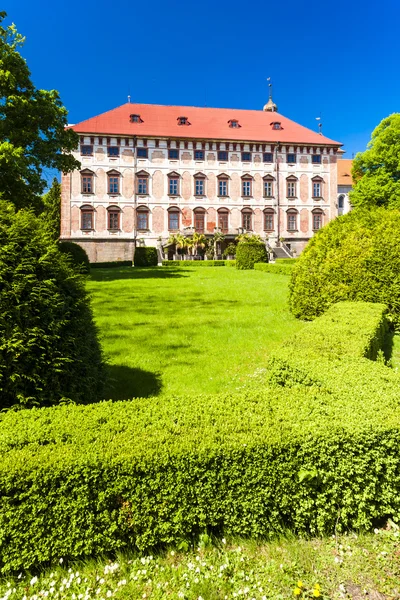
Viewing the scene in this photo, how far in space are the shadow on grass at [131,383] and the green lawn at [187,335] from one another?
0.6 inches

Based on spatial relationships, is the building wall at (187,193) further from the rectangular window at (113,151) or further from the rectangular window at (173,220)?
the rectangular window at (173,220)

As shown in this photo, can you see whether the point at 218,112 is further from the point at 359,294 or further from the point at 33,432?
the point at 33,432

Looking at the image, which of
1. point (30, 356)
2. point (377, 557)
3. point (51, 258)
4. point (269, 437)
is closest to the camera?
point (377, 557)

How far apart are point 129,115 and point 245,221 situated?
18270mm

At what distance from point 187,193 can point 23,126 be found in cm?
2350

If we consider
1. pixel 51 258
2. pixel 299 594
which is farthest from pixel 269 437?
pixel 51 258

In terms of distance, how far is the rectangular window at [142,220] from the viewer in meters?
40.0

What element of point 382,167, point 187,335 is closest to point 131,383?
point 187,335

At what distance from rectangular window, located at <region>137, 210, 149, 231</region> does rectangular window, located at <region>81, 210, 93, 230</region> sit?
5.22 metres

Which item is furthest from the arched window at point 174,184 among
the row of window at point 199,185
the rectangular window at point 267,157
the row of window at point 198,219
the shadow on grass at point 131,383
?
the shadow on grass at point 131,383

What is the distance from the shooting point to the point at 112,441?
290cm

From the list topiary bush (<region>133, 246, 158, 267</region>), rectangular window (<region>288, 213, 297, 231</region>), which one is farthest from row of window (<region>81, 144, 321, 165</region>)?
topiary bush (<region>133, 246, 158, 267</region>)

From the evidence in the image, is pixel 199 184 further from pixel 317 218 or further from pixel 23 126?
pixel 23 126

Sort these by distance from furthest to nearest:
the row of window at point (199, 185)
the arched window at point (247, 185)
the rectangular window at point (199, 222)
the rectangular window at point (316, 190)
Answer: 1. the rectangular window at point (316, 190)
2. the arched window at point (247, 185)
3. the rectangular window at point (199, 222)
4. the row of window at point (199, 185)
